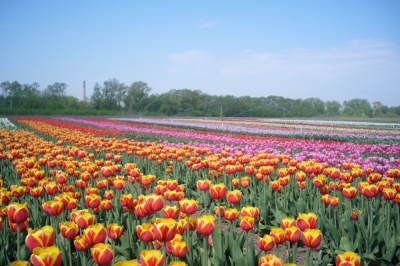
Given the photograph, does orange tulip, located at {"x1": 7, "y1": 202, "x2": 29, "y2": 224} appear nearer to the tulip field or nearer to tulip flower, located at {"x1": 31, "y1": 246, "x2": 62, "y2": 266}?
the tulip field

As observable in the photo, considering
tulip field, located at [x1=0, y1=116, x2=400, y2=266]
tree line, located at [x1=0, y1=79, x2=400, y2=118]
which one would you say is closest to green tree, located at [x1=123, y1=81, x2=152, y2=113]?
tree line, located at [x1=0, y1=79, x2=400, y2=118]

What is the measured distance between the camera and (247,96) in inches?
3339

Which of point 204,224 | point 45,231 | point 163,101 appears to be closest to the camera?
point 45,231

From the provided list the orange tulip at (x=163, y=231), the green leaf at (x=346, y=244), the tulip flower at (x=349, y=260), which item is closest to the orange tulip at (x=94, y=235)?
the orange tulip at (x=163, y=231)

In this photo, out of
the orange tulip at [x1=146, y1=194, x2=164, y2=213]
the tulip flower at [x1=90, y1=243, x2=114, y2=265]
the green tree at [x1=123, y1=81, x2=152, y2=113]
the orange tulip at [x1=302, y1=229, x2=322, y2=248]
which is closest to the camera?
the tulip flower at [x1=90, y1=243, x2=114, y2=265]

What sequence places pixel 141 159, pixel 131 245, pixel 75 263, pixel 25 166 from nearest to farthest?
pixel 75 263 < pixel 131 245 < pixel 25 166 < pixel 141 159

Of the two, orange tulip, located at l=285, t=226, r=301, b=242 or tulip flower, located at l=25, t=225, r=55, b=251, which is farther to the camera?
orange tulip, located at l=285, t=226, r=301, b=242

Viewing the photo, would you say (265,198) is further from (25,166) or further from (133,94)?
(133,94)

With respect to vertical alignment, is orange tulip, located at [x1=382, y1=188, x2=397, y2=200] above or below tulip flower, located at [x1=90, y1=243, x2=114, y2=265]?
below

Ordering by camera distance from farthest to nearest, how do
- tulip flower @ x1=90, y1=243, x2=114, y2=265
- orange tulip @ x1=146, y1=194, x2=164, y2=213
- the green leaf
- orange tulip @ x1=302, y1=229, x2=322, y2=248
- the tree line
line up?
1. the tree line
2. the green leaf
3. orange tulip @ x1=146, y1=194, x2=164, y2=213
4. orange tulip @ x1=302, y1=229, x2=322, y2=248
5. tulip flower @ x1=90, y1=243, x2=114, y2=265

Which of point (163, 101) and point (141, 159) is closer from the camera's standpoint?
point (141, 159)

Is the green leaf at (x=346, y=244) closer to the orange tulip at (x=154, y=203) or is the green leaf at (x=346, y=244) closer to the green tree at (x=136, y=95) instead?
the orange tulip at (x=154, y=203)

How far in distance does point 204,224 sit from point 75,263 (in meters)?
1.23

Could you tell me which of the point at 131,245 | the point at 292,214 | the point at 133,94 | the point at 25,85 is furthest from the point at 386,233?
the point at 25,85
